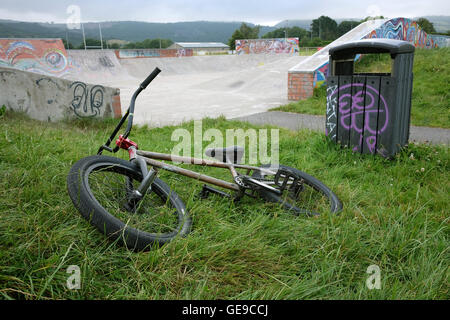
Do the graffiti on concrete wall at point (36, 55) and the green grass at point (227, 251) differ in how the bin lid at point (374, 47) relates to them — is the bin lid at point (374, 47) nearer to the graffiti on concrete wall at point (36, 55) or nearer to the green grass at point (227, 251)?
the green grass at point (227, 251)

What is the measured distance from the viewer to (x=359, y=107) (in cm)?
443

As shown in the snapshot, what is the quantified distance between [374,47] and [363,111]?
81cm

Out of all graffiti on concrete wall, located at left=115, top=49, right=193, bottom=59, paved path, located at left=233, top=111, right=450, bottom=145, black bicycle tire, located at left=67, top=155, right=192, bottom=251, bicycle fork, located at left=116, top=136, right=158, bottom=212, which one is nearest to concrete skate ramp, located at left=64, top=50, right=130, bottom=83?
graffiti on concrete wall, located at left=115, top=49, right=193, bottom=59

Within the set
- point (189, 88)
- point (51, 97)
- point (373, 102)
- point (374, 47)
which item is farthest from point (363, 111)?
point (189, 88)

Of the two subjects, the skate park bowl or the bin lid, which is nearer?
the bin lid

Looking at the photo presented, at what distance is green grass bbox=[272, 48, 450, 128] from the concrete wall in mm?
4658

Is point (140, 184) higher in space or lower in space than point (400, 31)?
lower

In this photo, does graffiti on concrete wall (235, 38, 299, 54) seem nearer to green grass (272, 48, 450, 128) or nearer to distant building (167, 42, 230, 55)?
distant building (167, 42, 230, 55)

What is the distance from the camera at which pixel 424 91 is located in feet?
26.8

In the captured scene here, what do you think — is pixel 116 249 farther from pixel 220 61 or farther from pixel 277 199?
pixel 220 61

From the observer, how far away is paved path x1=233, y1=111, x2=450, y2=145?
5.65 m

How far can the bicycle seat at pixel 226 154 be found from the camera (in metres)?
3.12

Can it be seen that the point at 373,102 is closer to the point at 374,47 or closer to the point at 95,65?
the point at 374,47

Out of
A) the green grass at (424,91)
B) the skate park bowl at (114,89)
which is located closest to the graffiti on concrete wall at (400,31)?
the green grass at (424,91)
